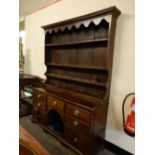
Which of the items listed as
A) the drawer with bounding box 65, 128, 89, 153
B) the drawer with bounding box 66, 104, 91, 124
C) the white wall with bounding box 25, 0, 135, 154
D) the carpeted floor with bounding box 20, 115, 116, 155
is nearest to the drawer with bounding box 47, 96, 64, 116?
the drawer with bounding box 66, 104, 91, 124

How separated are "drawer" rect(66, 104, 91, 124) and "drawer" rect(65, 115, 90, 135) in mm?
73

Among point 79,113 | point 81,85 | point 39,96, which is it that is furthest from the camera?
point 39,96

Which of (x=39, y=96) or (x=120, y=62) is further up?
(x=120, y=62)

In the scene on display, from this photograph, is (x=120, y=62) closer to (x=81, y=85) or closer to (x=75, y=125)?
(x=81, y=85)

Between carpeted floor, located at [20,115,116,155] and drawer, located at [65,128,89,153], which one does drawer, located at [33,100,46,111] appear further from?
drawer, located at [65,128,89,153]

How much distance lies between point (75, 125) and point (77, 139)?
203 millimetres

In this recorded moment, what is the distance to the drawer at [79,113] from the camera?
1.83 m

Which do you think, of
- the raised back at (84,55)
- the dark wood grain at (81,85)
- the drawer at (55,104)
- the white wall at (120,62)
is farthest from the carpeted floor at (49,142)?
the raised back at (84,55)

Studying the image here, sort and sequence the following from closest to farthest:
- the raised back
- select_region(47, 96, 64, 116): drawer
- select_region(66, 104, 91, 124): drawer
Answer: select_region(66, 104, 91, 124): drawer → the raised back → select_region(47, 96, 64, 116): drawer

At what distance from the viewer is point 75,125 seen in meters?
2.01

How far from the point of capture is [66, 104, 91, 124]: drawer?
1.83 metres

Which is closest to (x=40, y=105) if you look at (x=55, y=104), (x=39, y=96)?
(x=39, y=96)
